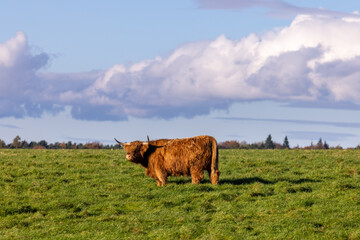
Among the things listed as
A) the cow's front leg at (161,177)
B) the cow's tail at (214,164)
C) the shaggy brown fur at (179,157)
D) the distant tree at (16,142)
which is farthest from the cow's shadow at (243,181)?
the distant tree at (16,142)

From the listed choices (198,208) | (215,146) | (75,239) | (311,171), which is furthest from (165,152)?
(311,171)

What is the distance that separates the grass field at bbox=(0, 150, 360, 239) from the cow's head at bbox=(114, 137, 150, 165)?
1276 millimetres

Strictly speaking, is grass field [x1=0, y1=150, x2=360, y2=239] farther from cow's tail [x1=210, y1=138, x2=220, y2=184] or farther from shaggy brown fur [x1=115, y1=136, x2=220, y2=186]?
shaggy brown fur [x1=115, y1=136, x2=220, y2=186]

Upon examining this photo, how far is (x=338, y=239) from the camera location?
1449 centimetres

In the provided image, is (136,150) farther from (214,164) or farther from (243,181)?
(243,181)

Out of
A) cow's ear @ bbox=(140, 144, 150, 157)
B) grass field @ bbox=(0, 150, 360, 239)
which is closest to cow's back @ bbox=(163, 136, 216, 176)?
grass field @ bbox=(0, 150, 360, 239)

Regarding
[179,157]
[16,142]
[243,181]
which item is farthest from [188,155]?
[16,142]

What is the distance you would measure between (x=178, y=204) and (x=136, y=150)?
368cm

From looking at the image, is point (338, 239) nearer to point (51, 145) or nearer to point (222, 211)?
point (222, 211)

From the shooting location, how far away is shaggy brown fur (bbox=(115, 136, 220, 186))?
20609 mm

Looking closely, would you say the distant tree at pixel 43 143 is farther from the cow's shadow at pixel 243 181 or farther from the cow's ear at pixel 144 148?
the cow's shadow at pixel 243 181

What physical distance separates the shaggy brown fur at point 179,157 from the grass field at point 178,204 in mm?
552

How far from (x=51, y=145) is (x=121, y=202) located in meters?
57.8

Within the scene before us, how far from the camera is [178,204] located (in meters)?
18.5
